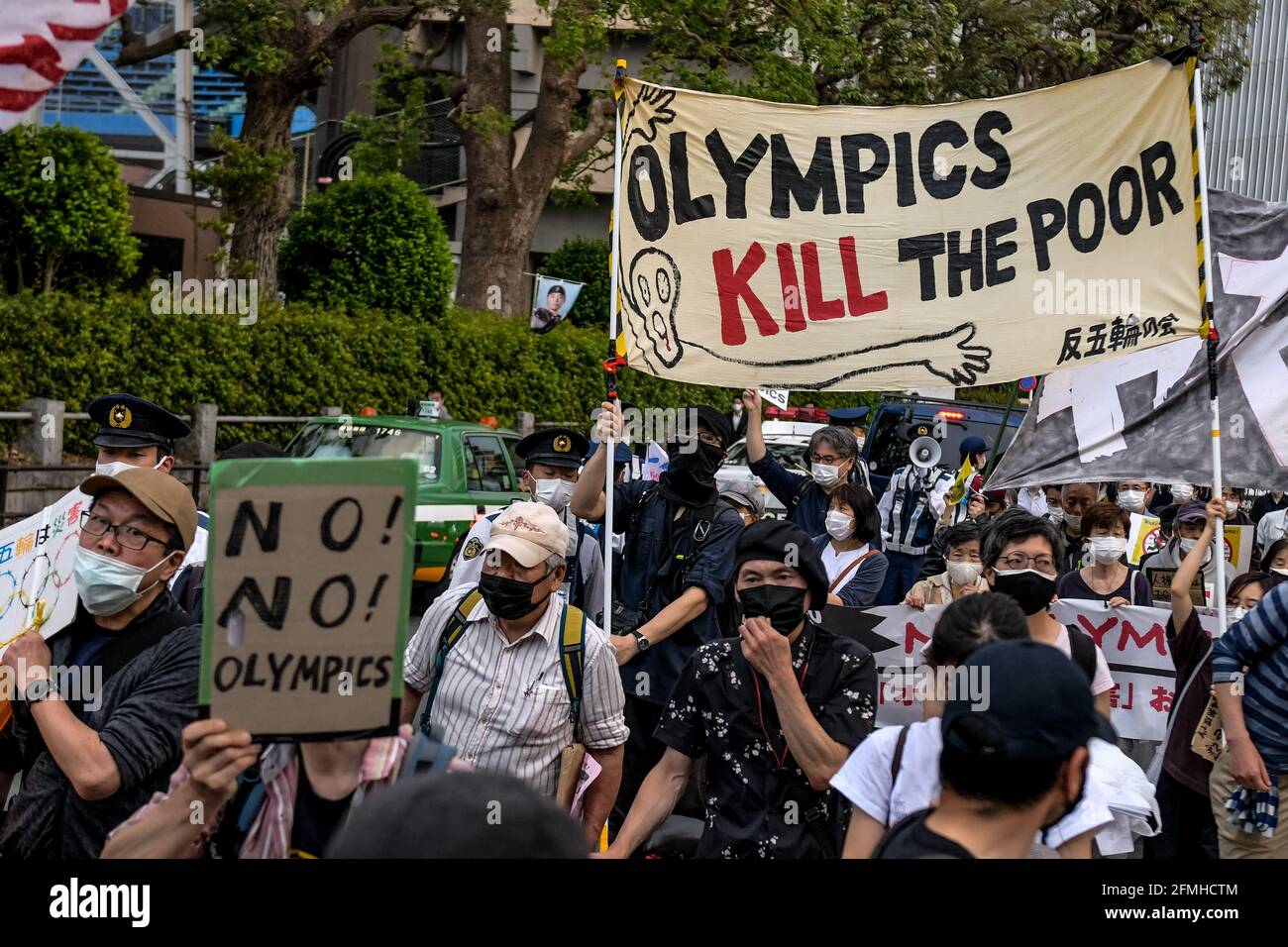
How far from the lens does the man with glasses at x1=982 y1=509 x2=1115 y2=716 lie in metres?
4.90

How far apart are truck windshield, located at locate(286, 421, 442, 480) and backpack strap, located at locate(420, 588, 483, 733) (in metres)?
9.64

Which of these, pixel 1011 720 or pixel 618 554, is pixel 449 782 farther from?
pixel 618 554

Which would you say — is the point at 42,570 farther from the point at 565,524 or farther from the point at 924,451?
the point at 924,451

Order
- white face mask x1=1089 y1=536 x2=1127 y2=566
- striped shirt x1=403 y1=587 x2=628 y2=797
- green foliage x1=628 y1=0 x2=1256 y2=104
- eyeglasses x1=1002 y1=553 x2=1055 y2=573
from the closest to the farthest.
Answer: striped shirt x1=403 y1=587 x2=628 y2=797 → eyeglasses x1=1002 y1=553 x2=1055 y2=573 → white face mask x1=1089 y1=536 x2=1127 y2=566 → green foliage x1=628 y1=0 x2=1256 y2=104

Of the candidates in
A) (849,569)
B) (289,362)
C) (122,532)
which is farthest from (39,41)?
(289,362)

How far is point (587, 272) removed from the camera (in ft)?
109

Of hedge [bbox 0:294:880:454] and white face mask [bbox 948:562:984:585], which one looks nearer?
white face mask [bbox 948:562:984:585]

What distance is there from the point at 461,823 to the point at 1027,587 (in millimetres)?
3454

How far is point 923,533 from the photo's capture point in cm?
969

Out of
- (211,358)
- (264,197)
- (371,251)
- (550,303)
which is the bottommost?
(211,358)

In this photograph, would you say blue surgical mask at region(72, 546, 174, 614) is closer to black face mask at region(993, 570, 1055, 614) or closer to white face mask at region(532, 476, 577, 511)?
black face mask at region(993, 570, 1055, 614)

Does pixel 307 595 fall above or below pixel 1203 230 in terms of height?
below

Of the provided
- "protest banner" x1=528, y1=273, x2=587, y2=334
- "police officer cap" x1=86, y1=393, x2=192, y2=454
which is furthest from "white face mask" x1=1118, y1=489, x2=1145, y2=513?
"protest banner" x1=528, y1=273, x2=587, y2=334

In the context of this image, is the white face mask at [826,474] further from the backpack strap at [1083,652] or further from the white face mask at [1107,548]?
the backpack strap at [1083,652]
